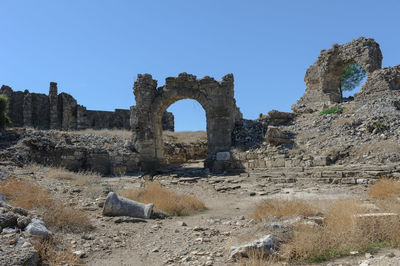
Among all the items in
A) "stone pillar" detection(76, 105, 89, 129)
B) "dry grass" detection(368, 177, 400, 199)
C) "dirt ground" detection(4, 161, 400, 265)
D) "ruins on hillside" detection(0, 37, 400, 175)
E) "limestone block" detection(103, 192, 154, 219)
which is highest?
"stone pillar" detection(76, 105, 89, 129)

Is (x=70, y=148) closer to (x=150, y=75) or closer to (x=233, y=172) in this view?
(x=150, y=75)

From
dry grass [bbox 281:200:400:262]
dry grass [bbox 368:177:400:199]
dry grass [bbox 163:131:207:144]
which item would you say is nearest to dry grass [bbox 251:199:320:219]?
dry grass [bbox 281:200:400:262]

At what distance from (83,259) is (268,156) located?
29.2ft

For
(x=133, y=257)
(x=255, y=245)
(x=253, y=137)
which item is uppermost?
(x=253, y=137)

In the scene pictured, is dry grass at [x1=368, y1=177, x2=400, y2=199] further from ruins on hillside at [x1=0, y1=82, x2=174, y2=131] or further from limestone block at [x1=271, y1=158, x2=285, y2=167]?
ruins on hillside at [x1=0, y1=82, x2=174, y2=131]

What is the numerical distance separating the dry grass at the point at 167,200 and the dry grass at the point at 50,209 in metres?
1.77

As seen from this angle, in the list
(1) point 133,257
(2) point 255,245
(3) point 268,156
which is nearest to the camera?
(2) point 255,245

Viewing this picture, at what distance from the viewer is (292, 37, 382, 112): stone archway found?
16.2 metres

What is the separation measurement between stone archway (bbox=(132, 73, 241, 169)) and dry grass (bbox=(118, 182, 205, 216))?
672cm

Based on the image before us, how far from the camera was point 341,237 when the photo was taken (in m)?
3.50

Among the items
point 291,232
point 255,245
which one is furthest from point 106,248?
point 291,232

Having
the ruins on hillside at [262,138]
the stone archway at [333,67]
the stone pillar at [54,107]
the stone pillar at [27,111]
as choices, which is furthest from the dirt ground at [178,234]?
the stone pillar at [27,111]

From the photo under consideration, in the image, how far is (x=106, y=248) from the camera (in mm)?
3812

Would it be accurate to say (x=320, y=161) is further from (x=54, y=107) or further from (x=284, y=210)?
(x=54, y=107)
